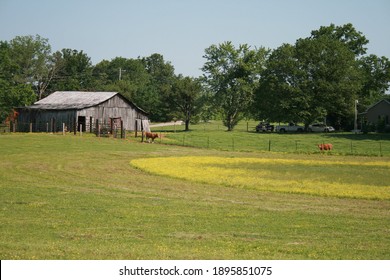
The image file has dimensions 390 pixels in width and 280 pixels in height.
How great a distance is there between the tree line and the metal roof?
15160mm

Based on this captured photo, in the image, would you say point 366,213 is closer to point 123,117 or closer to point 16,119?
point 123,117

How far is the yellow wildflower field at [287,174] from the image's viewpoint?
24266 mm

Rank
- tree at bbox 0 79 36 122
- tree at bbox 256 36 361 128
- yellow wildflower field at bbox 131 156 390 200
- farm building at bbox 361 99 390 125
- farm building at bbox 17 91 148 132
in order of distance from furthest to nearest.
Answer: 1. tree at bbox 0 79 36 122
2. tree at bbox 256 36 361 128
3. farm building at bbox 361 99 390 125
4. farm building at bbox 17 91 148 132
5. yellow wildflower field at bbox 131 156 390 200

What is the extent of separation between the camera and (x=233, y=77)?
320 feet

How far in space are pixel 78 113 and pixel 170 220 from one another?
52.0 meters

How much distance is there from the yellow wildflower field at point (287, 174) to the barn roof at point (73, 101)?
32.5 meters

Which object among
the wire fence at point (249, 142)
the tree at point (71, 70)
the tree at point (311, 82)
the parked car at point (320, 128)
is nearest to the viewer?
the wire fence at point (249, 142)

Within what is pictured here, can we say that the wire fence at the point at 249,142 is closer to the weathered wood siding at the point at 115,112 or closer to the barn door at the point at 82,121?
the barn door at the point at 82,121

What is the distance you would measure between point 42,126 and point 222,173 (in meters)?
43.3

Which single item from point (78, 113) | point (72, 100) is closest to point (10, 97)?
point (72, 100)

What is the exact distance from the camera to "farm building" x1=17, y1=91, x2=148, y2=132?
66438 millimetres

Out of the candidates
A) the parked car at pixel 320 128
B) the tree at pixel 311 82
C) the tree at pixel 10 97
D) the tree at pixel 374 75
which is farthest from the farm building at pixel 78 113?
the tree at pixel 374 75

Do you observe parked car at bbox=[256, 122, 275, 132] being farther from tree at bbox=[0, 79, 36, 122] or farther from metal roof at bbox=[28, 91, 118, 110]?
tree at bbox=[0, 79, 36, 122]

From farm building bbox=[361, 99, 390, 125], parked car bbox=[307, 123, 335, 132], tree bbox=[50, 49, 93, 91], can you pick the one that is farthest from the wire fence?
tree bbox=[50, 49, 93, 91]
